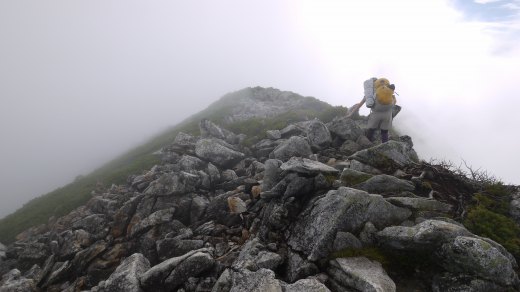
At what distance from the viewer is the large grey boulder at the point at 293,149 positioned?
69.4 feet

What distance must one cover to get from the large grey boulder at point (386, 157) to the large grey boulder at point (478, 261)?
6584mm

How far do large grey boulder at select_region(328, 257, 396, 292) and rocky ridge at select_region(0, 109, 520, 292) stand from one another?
38mm

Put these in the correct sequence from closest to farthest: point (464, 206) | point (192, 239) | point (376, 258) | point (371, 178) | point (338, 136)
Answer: point (376, 258) → point (464, 206) → point (371, 178) → point (192, 239) → point (338, 136)

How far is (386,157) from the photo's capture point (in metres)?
16.5

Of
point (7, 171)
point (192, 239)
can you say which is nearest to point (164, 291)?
point (192, 239)

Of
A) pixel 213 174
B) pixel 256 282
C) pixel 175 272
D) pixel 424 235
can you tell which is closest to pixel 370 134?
Result: pixel 213 174

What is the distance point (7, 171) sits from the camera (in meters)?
192

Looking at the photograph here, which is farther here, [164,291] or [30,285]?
[30,285]

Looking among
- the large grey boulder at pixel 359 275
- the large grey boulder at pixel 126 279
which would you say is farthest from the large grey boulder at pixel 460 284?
the large grey boulder at pixel 126 279

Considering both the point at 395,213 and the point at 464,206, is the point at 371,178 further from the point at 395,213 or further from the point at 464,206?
the point at 464,206

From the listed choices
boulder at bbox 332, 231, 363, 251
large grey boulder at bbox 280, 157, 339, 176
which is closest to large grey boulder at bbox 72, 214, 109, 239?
large grey boulder at bbox 280, 157, 339, 176

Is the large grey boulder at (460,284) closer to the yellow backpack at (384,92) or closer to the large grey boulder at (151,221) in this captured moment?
the yellow backpack at (384,92)

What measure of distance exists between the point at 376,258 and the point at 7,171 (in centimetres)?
23358

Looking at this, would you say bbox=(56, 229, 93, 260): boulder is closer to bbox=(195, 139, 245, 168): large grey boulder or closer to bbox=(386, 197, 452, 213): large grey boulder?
bbox=(195, 139, 245, 168): large grey boulder
